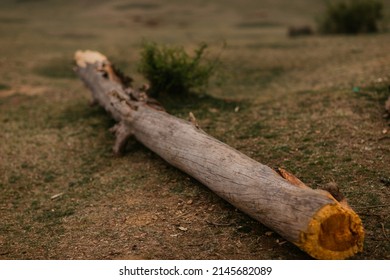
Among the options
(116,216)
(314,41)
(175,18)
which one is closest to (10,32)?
(175,18)

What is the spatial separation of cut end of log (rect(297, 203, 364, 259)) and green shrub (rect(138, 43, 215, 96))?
12.9 feet

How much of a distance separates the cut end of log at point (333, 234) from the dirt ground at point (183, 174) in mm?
222

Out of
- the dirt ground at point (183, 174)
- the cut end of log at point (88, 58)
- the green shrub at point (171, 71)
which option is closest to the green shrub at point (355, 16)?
the dirt ground at point (183, 174)

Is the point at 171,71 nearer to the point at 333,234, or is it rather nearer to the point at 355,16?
the point at 333,234

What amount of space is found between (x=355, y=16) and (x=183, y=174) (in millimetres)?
8681

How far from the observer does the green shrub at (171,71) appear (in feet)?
20.9

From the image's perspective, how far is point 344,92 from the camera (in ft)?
19.4

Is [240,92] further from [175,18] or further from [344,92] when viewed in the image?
[175,18]

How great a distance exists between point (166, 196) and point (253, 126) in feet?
5.57

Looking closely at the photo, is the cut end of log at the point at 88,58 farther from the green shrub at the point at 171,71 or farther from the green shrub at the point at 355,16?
the green shrub at the point at 355,16

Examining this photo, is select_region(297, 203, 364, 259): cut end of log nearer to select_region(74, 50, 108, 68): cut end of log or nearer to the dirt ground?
the dirt ground

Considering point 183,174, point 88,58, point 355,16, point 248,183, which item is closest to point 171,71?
point 88,58

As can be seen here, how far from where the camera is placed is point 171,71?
6.36 meters

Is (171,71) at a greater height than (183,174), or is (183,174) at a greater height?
(171,71)
